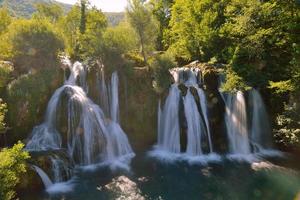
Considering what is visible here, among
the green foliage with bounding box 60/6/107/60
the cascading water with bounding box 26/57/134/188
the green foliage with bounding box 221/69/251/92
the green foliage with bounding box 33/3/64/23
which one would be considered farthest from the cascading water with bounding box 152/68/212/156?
the green foliage with bounding box 33/3/64/23

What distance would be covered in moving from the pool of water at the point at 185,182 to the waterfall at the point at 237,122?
2.32 meters

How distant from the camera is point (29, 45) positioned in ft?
80.8

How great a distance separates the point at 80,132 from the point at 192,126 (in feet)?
30.4

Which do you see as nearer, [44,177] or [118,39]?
[44,177]

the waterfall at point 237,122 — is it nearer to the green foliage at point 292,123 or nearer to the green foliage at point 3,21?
the green foliage at point 292,123

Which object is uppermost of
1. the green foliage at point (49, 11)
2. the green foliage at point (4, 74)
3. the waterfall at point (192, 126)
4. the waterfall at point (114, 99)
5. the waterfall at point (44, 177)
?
the green foliage at point (49, 11)

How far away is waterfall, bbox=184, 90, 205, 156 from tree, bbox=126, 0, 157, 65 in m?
6.90

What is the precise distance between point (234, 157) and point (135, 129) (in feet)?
28.6

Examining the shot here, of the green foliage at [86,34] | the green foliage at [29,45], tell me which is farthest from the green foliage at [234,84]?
the green foliage at [29,45]

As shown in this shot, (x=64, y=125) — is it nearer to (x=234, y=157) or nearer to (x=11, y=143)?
(x=11, y=143)

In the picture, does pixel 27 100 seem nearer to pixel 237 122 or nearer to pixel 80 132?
pixel 80 132

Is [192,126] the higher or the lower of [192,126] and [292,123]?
the lower

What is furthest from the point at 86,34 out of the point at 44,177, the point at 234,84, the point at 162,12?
the point at 162,12

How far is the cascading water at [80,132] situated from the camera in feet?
71.4
